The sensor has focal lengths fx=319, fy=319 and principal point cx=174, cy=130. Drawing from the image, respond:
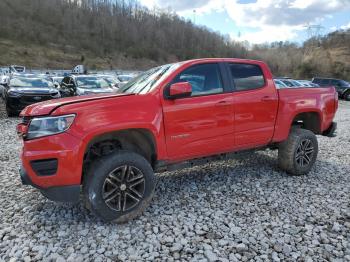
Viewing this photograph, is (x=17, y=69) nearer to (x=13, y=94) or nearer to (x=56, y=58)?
(x=13, y=94)

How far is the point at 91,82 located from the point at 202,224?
1141 centimetres

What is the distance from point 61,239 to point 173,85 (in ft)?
6.94

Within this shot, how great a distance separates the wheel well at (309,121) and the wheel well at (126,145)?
3.00m

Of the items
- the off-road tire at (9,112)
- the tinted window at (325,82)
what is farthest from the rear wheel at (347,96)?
the off-road tire at (9,112)

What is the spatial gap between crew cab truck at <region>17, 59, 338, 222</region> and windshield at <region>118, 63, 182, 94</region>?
0.08 ft

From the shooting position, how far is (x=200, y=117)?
4160 mm

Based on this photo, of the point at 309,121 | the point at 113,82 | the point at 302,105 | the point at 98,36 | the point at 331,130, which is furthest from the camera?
the point at 98,36

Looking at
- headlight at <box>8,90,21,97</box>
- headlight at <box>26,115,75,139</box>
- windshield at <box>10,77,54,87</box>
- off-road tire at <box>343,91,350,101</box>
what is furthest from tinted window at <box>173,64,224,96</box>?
off-road tire at <box>343,91,350,101</box>

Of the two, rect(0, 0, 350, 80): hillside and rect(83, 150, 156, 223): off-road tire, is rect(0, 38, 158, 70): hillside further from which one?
rect(83, 150, 156, 223): off-road tire

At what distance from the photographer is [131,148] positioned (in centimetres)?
407

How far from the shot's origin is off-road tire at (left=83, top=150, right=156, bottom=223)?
3.49 metres

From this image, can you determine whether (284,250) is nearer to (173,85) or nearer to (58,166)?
(173,85)

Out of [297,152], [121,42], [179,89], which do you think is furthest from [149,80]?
[121,42]

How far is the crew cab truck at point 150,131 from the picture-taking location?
11.1ft
